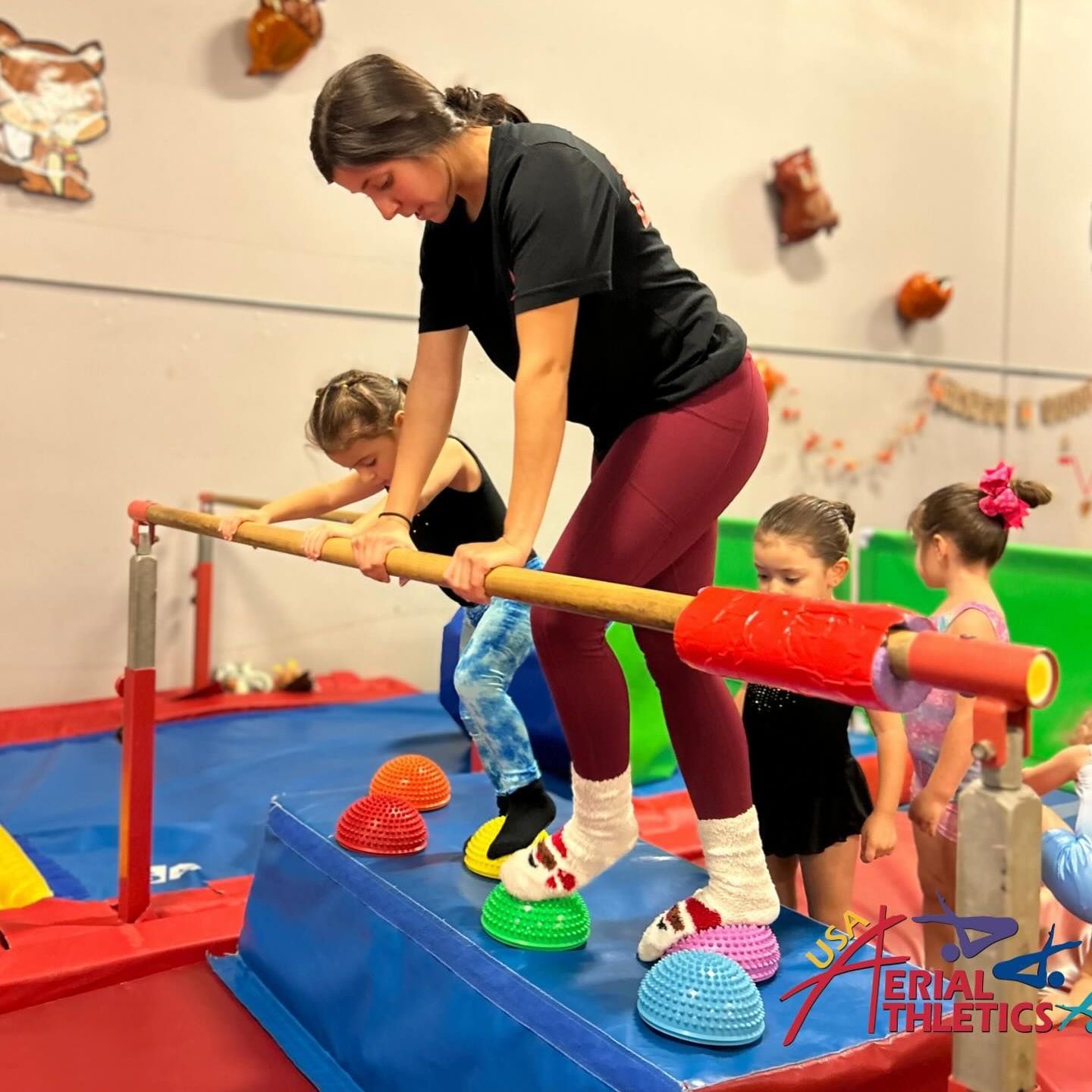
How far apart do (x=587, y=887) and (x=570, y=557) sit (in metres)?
0.60

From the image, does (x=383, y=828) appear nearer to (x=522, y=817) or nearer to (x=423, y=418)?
(x=522, y=817)

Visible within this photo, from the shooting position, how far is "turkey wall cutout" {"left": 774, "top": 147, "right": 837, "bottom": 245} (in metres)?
5.01

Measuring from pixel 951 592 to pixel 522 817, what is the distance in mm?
899

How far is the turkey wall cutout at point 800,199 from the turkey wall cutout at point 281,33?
2.18 meters

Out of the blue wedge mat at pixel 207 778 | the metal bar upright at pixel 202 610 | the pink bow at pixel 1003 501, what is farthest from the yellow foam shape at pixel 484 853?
the metal bar upright at pixel 202 610

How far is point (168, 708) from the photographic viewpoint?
12.1ft

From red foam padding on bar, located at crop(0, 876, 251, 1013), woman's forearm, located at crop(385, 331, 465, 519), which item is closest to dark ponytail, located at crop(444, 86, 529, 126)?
woman's forearm, located at crop(385, 331, 465, 519)

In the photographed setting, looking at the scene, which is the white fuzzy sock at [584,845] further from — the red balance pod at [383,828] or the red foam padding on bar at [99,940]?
the red foam padding on bar at [99,940]

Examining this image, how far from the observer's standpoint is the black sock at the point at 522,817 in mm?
1855

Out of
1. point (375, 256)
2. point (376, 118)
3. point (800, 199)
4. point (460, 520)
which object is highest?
point (800, 199)

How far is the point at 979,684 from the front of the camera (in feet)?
2.64

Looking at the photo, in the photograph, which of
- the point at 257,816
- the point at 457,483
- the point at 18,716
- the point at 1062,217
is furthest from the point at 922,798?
the point at 1062,217

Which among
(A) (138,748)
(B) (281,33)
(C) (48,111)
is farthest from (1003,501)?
(C) (48,111)

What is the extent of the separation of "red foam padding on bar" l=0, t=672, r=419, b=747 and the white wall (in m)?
0.17
